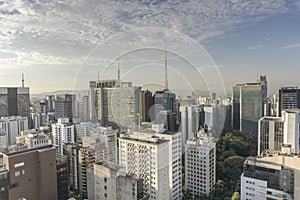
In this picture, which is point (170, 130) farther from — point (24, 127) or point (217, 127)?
point (24, 127)

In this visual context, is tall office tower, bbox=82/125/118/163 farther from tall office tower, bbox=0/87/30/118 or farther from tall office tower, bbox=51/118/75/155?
tall office tower, bbox=0/87/30/118

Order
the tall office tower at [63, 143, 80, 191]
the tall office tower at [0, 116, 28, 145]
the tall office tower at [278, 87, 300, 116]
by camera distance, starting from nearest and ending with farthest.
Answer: the tall office tower at [63, 143, 80, 191]
the tall office tower at [278, 87, 300, 116]
the tall office tower at [0, 116, 28, 145]

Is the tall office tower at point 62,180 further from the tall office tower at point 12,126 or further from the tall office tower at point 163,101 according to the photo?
the tall office tower at point 12,126

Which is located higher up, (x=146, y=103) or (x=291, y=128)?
(x=146, y=103)

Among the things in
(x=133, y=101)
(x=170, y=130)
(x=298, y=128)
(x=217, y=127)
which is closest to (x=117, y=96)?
(x=133, y=101)

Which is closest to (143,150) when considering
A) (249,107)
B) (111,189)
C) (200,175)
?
(111,189)

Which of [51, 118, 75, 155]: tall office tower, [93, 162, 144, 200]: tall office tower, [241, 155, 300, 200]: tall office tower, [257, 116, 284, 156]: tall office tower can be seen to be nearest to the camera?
[93, 162, 144, 200]: tall office tower

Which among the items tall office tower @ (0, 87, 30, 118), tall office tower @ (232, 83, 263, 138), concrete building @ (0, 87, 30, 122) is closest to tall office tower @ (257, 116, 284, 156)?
tall office tower @ (232, 83, 263, 138)

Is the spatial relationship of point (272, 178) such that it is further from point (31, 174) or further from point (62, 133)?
point (62, 133)
